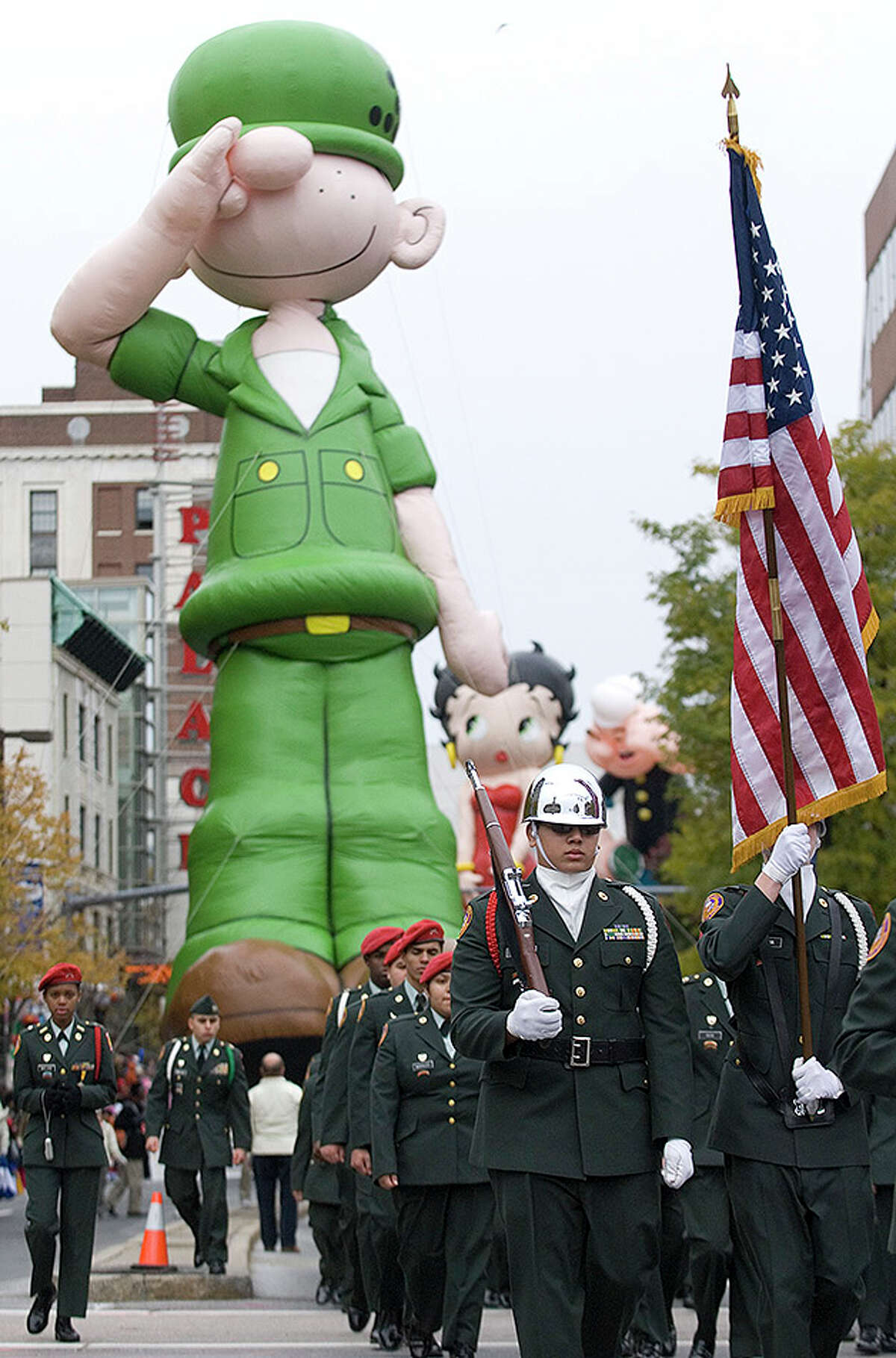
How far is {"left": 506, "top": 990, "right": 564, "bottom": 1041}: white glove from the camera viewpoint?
21.3ft

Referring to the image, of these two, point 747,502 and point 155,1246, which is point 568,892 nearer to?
point 747,502

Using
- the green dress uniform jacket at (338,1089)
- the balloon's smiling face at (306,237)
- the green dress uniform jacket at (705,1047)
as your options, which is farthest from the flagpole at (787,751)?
the balloon's smiling face at (306,237)

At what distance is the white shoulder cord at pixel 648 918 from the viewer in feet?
23.0

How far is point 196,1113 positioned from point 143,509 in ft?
205

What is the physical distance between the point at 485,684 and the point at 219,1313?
8278 mm

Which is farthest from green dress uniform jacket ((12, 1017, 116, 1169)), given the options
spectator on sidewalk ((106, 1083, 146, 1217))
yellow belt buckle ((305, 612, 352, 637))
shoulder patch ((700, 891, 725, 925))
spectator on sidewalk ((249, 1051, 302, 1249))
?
spectator on sidewalk ((106, 1083, 146, 1217))

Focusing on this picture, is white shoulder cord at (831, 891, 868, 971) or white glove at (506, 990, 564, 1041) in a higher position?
white shoulder cord at (831, 891, 868, 971)

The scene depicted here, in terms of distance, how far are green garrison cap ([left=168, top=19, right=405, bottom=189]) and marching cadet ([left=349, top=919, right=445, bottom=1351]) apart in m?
9.00

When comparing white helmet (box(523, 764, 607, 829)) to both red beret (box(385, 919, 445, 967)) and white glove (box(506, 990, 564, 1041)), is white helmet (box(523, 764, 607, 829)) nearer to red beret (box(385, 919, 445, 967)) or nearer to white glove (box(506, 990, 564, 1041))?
white glove (box(506, 990, 564, 1041))

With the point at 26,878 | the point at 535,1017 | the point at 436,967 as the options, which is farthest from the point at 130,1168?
the point at 535,1017

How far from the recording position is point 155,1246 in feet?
47.3

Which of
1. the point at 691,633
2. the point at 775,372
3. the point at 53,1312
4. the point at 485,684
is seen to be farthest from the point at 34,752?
the point at 775,372

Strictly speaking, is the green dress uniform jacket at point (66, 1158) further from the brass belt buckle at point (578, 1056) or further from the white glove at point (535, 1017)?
the white glove at point (535, 1017)

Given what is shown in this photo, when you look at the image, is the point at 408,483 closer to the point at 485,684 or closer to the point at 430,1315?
the point at 485,684
